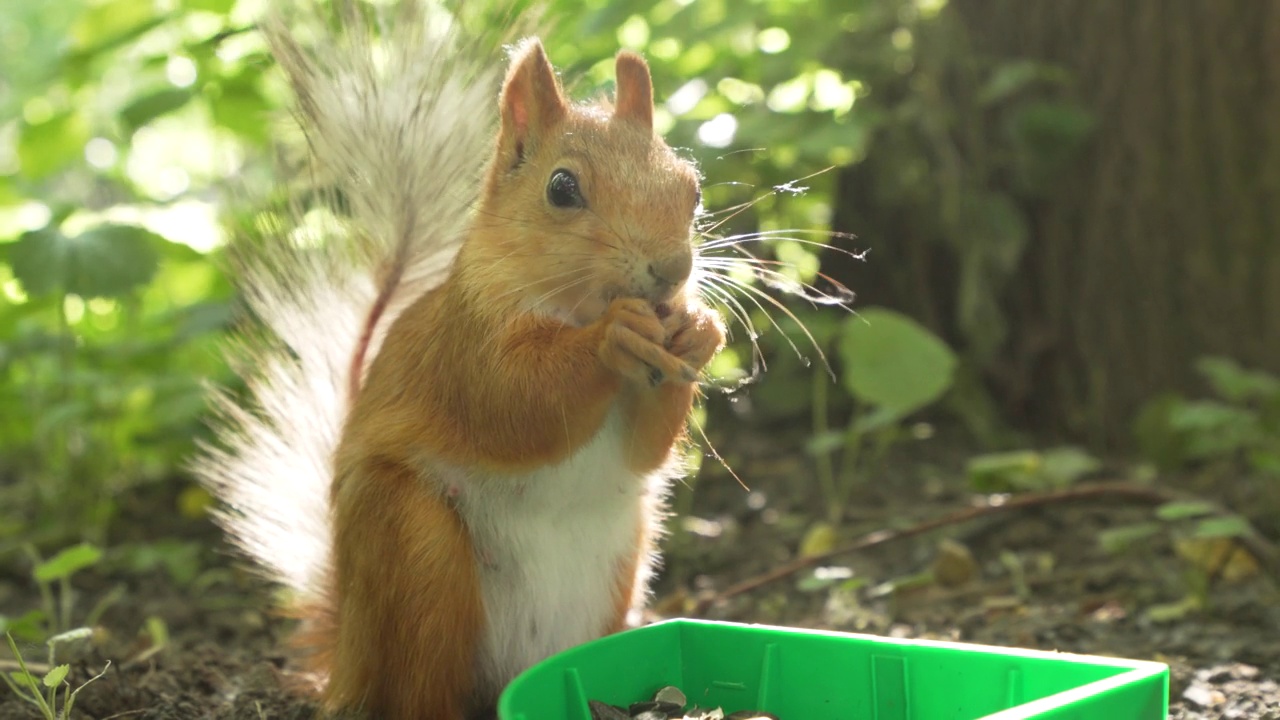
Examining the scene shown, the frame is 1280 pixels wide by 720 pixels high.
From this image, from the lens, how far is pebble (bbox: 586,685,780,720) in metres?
1.67

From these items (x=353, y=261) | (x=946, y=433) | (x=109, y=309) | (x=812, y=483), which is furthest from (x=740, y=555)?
(x=109, y=309)

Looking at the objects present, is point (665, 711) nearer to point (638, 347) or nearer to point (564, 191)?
point (638, 347)

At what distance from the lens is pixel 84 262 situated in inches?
109

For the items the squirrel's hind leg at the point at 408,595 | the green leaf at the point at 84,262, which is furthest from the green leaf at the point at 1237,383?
the green leaf at the point at 84,262

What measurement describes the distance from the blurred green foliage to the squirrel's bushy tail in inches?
33.8

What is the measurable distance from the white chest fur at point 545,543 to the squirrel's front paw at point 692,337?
0.19 metres

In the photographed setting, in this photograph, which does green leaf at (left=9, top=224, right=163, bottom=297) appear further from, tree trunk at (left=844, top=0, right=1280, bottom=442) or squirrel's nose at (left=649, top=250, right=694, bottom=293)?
tree trunk at (left=844, top=0, right=1280, bottom=442)

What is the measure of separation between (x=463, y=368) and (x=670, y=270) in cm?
32

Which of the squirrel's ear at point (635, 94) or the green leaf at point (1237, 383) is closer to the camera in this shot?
the squirrel's ear at point (635, 94)

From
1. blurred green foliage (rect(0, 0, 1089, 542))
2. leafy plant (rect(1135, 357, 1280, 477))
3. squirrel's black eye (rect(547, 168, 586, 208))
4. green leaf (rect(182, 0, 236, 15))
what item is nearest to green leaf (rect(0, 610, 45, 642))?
blurred green foliage (rect(0, 0, 1089, 542))

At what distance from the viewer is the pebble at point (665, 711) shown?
1.67 metres

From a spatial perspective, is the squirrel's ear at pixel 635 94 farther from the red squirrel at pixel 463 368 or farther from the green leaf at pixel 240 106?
the green leaf at pixel 240 106

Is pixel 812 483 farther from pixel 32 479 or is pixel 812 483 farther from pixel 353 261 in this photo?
pixel 32 479

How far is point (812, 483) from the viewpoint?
3660 mm
